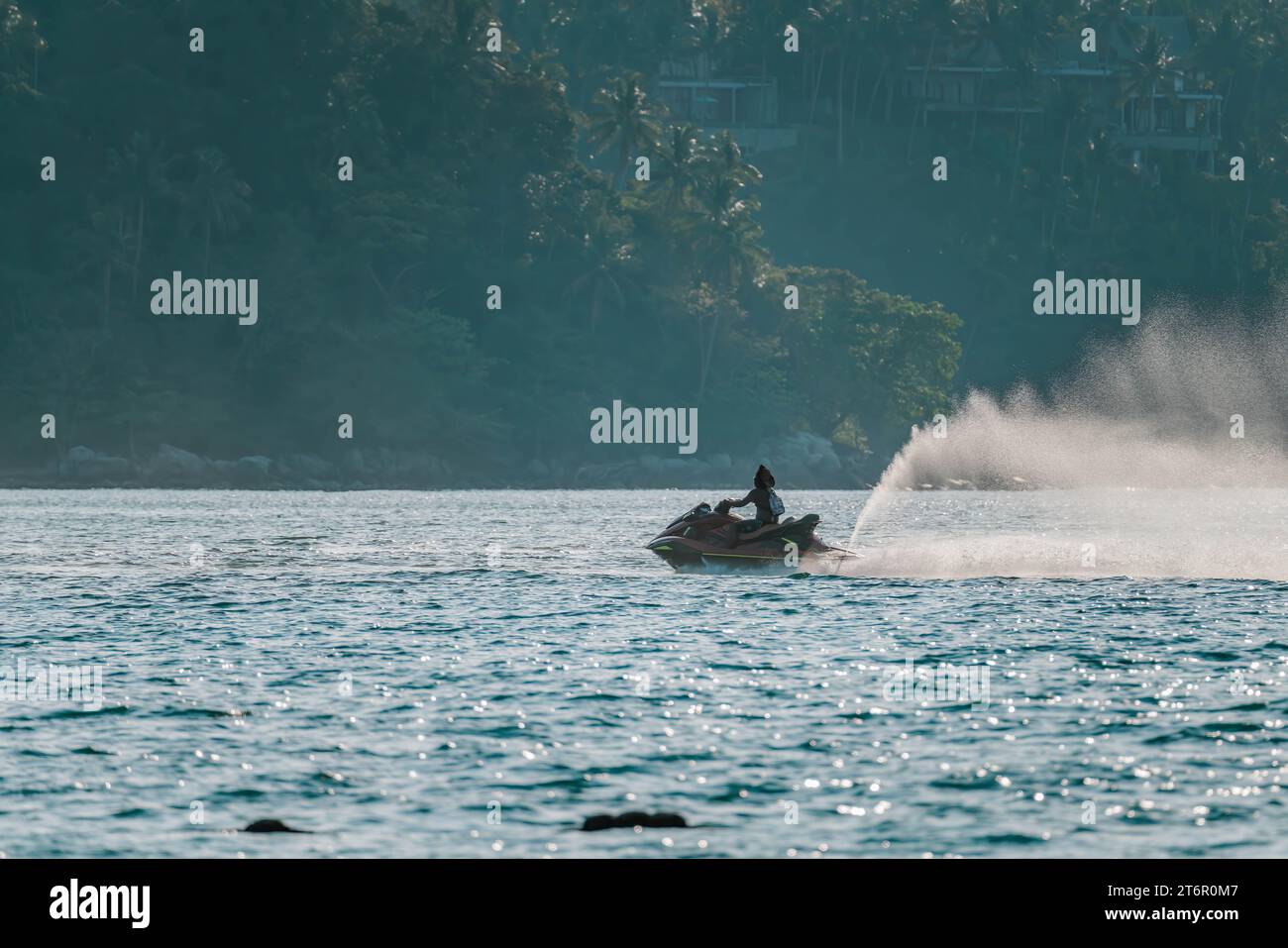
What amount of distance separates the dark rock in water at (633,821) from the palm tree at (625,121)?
5239 inches

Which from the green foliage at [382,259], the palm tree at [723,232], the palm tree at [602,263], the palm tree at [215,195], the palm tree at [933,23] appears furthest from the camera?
the palm tree at [933,23]

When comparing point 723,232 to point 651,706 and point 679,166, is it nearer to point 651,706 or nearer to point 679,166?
point 679,166

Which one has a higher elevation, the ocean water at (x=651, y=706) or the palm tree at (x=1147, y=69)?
the palm tree at (x=1147, y=69)

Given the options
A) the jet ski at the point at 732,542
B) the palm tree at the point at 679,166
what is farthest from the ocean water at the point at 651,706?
the palm tree at the point at 679,166

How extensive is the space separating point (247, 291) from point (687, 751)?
116m

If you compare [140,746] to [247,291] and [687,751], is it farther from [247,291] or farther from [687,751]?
[247,291]

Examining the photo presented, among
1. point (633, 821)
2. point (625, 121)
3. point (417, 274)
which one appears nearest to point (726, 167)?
point (625, 121)

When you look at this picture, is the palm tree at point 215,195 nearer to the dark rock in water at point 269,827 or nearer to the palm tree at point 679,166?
the palm tree at point 679,166

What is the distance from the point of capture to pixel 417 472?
442 ft

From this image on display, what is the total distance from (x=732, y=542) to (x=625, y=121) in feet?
357

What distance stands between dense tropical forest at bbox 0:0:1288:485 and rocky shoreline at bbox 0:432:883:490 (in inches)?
10.7

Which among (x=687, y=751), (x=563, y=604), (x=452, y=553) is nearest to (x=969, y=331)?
(x=452, y=553)

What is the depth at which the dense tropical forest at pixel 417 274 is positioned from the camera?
13125cm
